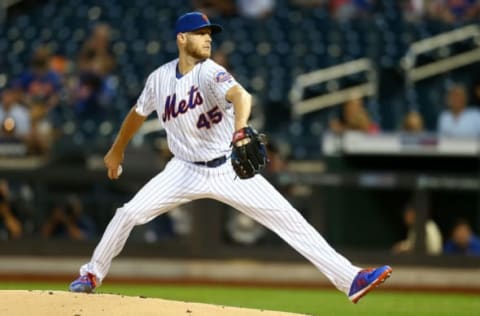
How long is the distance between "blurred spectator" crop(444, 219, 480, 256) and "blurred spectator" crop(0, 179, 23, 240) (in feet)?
15.3

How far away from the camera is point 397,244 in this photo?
493 inches

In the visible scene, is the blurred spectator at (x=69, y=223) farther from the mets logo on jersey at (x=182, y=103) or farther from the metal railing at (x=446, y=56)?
the mets logo on jersey at (x=182, y=103)

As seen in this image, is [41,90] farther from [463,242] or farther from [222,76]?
[222,76]

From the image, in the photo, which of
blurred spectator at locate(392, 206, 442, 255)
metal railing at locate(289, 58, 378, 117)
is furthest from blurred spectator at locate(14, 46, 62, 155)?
blurred spectator at locate(392, 206, 442, 255)

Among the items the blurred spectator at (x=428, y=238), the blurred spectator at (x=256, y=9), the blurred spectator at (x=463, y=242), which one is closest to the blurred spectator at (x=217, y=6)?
the blurred spectator at (x=256, y=9)

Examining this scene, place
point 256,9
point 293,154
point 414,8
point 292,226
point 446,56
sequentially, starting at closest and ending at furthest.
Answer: point 292,226 < point 293,154 < point 446,56 < point 414,8 < point 256,9

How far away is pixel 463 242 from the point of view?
40.0 ft

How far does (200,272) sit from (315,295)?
1941mm

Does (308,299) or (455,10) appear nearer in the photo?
(308,299)

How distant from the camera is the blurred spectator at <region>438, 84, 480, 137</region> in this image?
12.2 metres

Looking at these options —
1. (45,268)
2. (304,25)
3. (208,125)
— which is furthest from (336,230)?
(208,125)

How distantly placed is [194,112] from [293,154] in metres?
6.76

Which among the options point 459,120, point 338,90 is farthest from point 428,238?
point 338,90

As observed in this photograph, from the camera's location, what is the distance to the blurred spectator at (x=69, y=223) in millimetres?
12555
